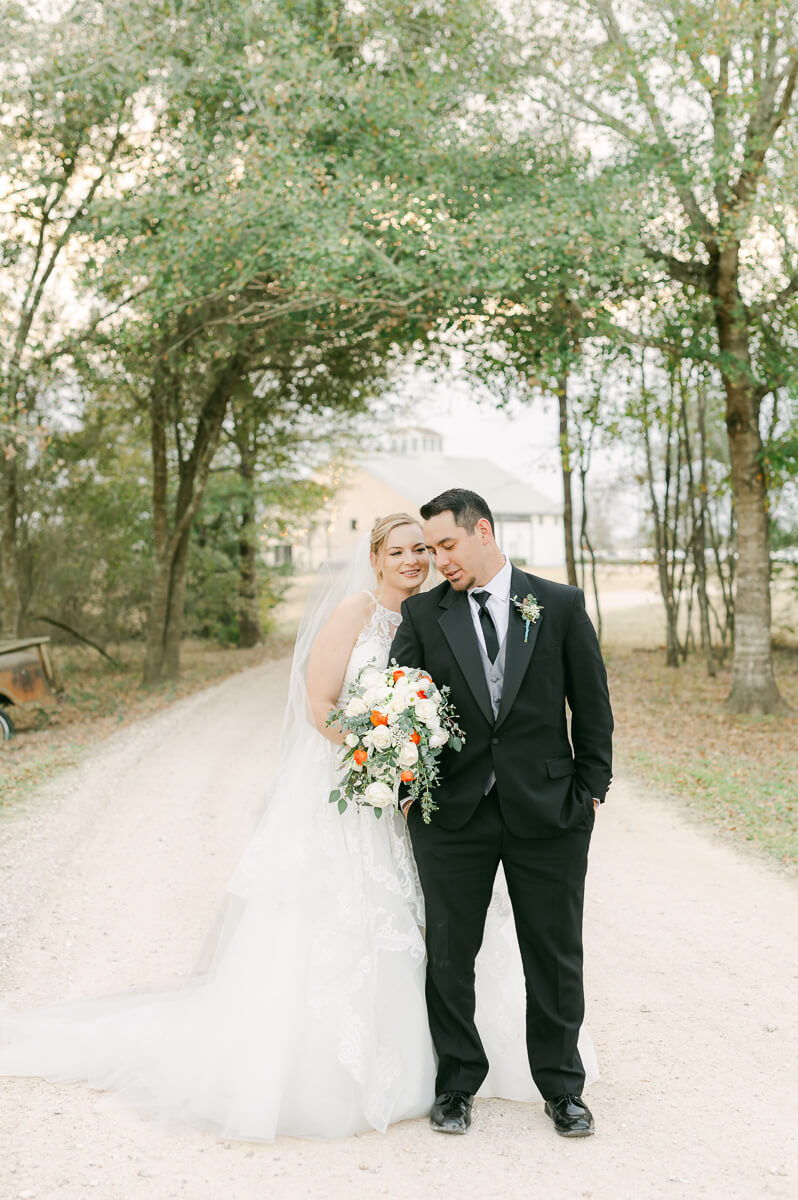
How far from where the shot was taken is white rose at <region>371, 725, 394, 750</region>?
11.0ft

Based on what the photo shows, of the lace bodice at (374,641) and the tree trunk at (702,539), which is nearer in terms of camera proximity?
the lace bodice at (374,641)

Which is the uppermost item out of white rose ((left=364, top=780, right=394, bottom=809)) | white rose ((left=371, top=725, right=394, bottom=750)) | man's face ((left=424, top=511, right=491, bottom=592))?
man's face ((left=424, top=511, right=491, bottom=592))

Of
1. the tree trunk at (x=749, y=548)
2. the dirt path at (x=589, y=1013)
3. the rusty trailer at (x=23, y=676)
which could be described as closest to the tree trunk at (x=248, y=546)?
the rusty trailer at (x=23, y=676)

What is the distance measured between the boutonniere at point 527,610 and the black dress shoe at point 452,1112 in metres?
1.57

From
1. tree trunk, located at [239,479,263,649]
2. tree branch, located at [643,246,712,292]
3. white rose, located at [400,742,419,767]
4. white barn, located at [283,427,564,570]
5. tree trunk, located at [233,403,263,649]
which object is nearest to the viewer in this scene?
white rose, located at [400,742,419,767]

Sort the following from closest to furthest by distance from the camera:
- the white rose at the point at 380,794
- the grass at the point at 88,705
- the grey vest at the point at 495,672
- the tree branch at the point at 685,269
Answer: the white rose at the point at 380,794, the grey vest at the point at 495,672, the grass at the point at 88,705, the tree branch at the point at 685,269

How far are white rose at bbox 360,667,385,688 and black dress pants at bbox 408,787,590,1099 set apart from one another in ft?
1.58

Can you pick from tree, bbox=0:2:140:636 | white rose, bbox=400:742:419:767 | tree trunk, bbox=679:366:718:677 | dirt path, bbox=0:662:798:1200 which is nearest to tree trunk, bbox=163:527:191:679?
tree, bbox=0:2:140:636

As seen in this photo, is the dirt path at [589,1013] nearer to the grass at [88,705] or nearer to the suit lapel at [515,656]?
the suit lapel at [515,656]

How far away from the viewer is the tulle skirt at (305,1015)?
3.56m

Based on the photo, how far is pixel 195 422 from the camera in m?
20.8

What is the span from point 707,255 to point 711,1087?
11452 mm

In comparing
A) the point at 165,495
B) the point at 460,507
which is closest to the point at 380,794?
the point at 460,507

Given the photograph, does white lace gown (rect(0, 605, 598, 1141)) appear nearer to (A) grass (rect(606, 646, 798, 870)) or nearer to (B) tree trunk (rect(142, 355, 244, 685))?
(A) grass (rect(606, 646, 798, 870))
